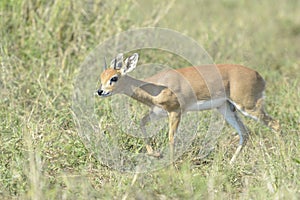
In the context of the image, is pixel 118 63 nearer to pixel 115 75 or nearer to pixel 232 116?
pixel 115 75

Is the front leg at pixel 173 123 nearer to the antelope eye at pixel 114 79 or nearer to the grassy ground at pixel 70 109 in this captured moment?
the grassy ground at pixel 70 109

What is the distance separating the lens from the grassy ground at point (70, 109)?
4.70m

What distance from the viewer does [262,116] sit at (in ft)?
20.4

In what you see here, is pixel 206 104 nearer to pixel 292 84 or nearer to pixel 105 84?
pixel 105 84

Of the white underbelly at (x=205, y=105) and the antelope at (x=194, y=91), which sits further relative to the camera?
the white underbelly at (x=205, y=105)

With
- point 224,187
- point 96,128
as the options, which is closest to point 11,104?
point 96,128

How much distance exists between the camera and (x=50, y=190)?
4.63m

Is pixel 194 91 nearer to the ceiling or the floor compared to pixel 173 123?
nearer to the ceiling

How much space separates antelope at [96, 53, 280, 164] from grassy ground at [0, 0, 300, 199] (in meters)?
0.31

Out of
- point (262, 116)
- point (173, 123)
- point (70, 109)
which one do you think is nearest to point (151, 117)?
point (173, 123)

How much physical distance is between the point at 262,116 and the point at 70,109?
1.70 m

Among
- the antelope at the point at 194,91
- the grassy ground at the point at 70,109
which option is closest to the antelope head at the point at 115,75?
the antelope at the point at 194,91

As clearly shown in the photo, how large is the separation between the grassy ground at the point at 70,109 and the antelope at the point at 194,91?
0.31 metres

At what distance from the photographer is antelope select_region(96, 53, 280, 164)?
593cm
